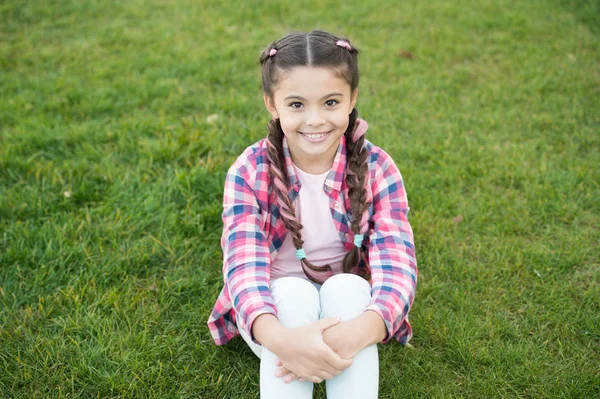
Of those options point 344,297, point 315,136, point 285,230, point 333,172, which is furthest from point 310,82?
point 344,297

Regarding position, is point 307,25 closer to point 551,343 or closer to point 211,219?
point 211,219

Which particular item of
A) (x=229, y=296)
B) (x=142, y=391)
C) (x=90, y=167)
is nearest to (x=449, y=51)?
(x=90, y=167)

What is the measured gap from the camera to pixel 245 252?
2.01 m

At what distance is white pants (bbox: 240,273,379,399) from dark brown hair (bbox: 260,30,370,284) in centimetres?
19

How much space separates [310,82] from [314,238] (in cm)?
61

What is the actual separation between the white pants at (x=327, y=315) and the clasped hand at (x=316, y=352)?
45 millimetres

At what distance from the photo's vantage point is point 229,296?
2078 millimetres

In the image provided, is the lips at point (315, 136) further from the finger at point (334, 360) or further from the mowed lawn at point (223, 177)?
the mowed lawn at point (223, 177)

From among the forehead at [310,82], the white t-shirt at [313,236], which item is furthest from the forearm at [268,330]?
the forehead at [310,82]

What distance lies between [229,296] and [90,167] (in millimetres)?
1639

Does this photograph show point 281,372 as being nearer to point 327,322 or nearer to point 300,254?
point 327,322

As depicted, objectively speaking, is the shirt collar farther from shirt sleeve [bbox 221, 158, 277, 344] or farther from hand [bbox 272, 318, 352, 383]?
hand [bbox 272, 318, 352, 383]

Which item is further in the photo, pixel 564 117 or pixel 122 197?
pixel 564 117

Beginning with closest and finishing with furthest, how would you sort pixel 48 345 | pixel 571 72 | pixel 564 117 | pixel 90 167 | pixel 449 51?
pixel 48 345
pixel 90 167
pixel 564 117
pixel 571 72
pixel 449 51
